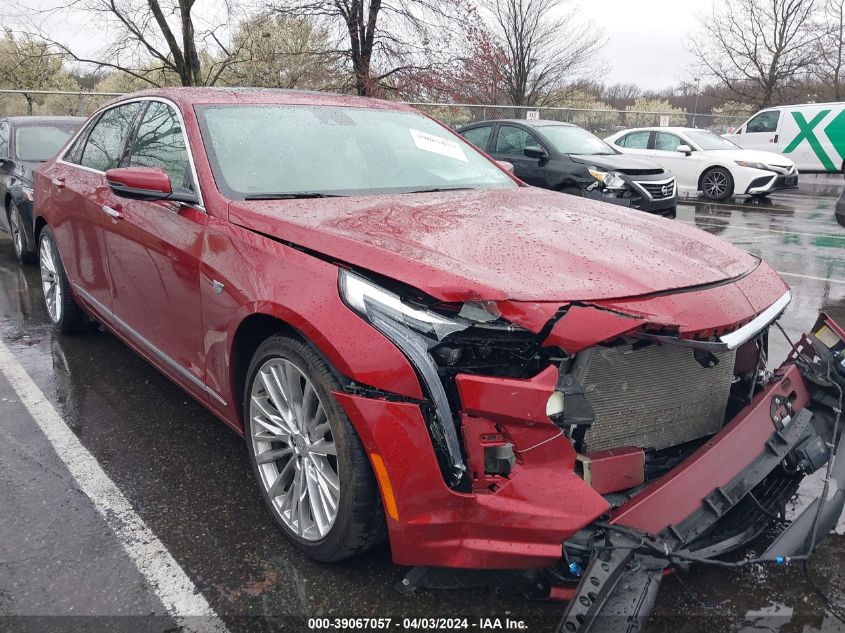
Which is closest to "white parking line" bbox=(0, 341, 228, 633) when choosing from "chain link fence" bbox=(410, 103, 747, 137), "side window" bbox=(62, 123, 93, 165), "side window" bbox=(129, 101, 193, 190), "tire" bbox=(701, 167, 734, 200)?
"side window" bbox=(129, 101, 193, 190)

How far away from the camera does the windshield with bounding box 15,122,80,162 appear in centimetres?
728

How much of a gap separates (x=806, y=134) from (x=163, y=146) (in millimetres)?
18594

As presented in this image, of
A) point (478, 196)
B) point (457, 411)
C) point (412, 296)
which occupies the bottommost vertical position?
point (457, 411)

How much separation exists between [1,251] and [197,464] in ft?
21.2

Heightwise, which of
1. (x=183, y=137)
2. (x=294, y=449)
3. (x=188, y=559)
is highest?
(x=183, y=137)

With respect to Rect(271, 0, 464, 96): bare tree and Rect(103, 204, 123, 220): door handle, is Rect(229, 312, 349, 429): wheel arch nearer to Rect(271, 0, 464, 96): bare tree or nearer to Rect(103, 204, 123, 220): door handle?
Rect(103, 204, 123, 220): door handle

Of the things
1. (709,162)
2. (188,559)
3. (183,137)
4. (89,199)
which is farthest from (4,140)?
(709,162)

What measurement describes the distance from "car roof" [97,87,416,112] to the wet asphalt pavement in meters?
1.64

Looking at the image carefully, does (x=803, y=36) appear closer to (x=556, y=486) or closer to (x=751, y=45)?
(x=751, y=45)

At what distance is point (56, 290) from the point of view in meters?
4.92

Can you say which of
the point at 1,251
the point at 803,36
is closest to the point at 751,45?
the point at 803,36

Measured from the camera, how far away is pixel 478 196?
3.27 meters

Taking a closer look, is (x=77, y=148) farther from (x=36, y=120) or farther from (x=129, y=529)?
(x=36, y=120)

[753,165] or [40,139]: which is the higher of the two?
[40,139]
